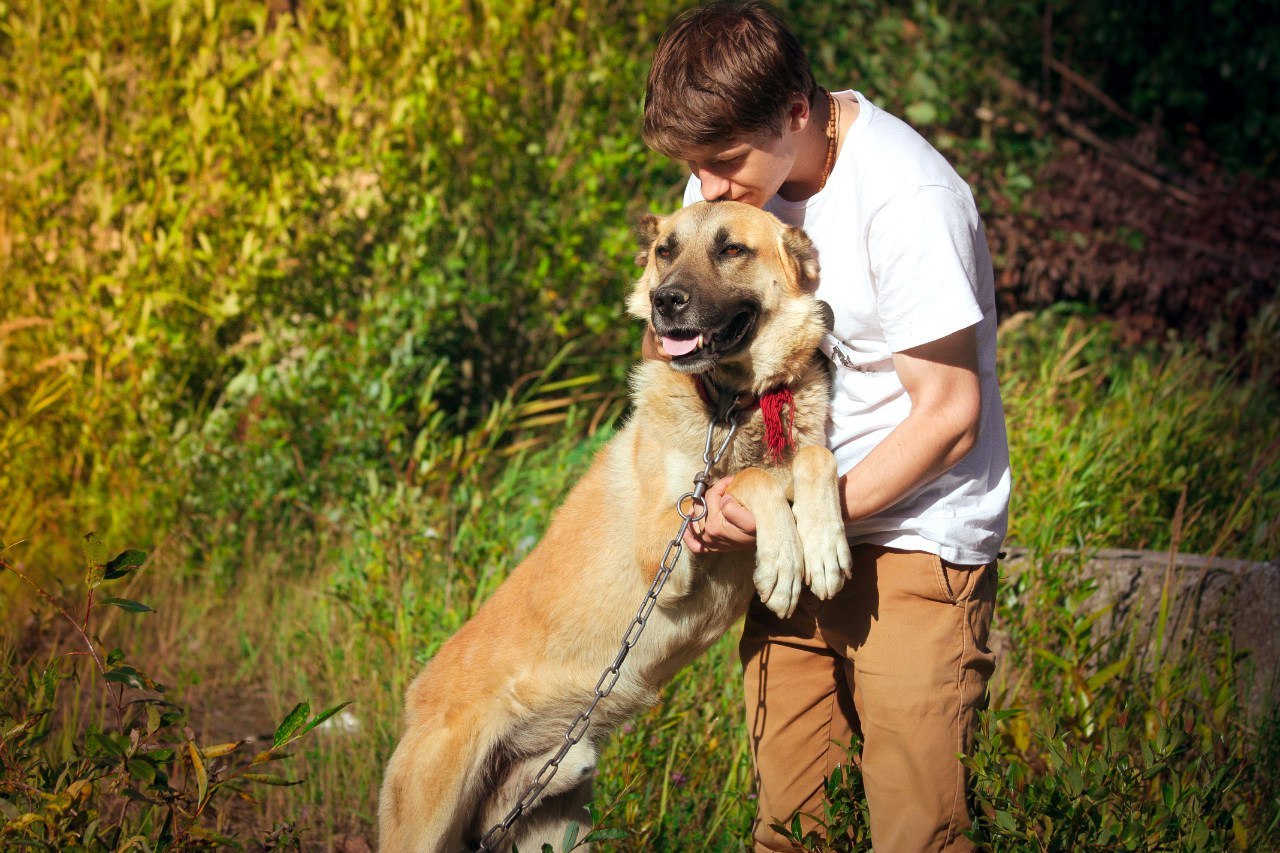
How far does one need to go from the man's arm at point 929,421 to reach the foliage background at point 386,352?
1172 millimetres

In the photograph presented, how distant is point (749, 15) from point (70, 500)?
3517mm

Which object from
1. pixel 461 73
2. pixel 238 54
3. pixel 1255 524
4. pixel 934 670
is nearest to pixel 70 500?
pixel 238 54

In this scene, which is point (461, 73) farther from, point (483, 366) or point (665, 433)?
point (665, 433)

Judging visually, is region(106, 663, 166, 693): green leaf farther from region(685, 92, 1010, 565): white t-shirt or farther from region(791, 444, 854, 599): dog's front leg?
region(685, 92, 1010, 565): white t-shirt

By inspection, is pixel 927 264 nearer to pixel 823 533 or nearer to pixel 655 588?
pixel 823 533

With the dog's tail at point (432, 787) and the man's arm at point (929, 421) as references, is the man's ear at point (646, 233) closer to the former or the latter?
the man's arm at point (929, 421)

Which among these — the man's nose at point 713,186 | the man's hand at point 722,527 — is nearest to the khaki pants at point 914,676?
the man's hand at point 722,527

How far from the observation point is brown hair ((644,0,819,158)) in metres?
2.15

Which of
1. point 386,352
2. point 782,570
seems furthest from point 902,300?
point 386,352

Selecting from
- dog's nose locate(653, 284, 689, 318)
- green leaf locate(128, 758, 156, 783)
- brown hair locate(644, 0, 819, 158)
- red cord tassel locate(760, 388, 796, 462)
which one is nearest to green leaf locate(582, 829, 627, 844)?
green leaf locate(128, 758, 156, 783)

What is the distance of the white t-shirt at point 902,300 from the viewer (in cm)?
194

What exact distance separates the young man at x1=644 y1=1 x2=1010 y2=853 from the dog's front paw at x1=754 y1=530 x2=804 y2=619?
89mm

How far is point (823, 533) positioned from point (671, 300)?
0.72 m

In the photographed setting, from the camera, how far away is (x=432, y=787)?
8.28 ft
